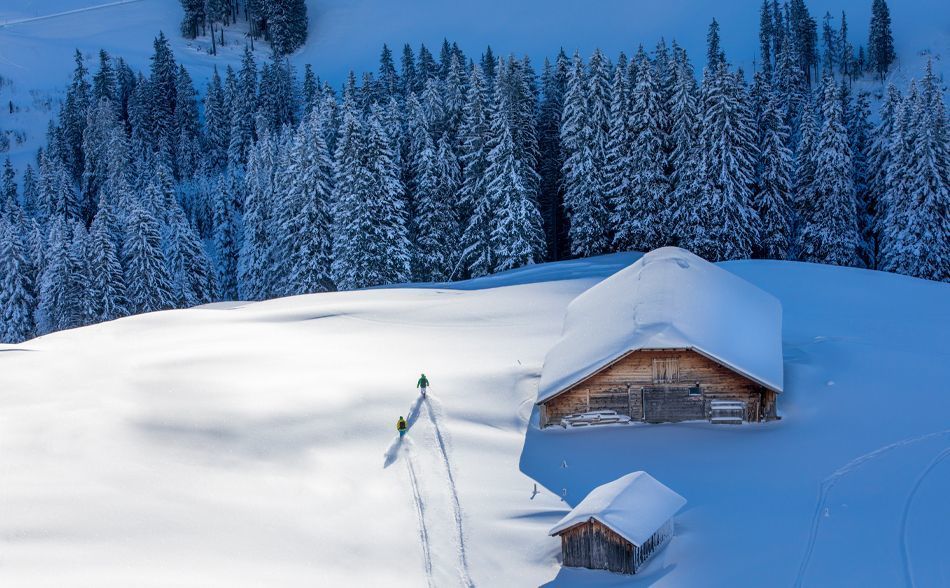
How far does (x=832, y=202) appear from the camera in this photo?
50.6 m

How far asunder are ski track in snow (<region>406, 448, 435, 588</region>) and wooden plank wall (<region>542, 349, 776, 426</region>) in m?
5.13

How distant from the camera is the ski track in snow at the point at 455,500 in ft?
62.1

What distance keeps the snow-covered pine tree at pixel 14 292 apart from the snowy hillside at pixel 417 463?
938 inches

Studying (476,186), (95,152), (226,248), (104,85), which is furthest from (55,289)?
(104,85)

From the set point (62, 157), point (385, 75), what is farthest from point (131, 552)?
point (62, 157)

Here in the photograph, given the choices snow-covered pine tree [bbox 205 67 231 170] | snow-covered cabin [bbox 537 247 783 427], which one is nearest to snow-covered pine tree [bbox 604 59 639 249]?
snow-covered cabin [bbox 537 247 783 427]

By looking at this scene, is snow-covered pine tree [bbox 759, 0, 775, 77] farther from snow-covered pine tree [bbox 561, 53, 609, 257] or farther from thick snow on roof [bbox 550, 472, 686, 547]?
thick snow on roof [bbox 550, 472, 686, 547]

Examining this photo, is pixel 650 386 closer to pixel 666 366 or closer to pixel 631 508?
pixel 666 366

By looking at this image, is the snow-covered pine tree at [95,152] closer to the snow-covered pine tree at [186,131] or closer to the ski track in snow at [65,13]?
the snow-covered pine tree at [186,131]

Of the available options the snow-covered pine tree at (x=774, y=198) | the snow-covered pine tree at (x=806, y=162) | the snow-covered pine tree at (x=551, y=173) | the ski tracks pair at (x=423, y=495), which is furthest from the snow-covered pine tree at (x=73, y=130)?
the ski tracks pair at (x=423, y=495)

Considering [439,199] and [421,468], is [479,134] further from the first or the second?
[421,468]

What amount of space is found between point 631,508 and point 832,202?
37347 millimetres

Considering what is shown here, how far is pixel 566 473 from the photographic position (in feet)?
78.5

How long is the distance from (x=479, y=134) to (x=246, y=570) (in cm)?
4073
